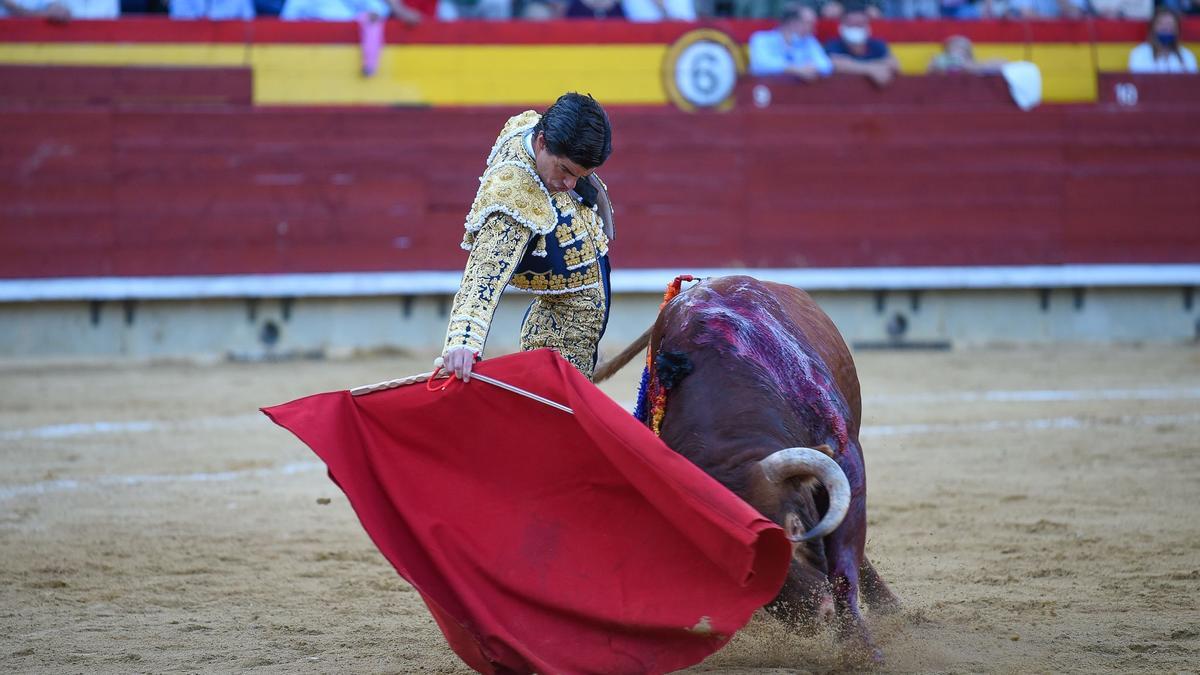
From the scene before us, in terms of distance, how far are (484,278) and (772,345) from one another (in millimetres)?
561

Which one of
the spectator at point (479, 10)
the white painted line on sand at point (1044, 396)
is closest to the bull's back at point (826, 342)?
the white painted line on sand at point (1044, 396)

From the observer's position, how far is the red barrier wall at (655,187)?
24.2 feet

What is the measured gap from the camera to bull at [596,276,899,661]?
2.31 meters

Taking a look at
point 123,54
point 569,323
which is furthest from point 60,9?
point 569,323

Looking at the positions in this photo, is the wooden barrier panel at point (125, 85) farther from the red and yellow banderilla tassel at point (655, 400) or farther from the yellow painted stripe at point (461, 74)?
the red and yellow banderilla tassel at point (655, 400)

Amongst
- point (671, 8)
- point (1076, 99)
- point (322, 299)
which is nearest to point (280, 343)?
point (322, 299)

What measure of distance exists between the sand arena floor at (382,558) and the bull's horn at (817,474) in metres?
0.43

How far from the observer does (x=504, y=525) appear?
7.98 ft

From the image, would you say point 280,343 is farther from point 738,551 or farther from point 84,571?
point 738,551

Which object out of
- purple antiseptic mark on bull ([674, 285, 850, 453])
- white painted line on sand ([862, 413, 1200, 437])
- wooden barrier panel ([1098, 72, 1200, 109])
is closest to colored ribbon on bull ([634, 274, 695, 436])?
purple antiseptic mark on bull ([674, 285, 850, 453])

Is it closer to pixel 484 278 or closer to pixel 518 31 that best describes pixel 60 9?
pixel 518 31

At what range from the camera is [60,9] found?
732cm

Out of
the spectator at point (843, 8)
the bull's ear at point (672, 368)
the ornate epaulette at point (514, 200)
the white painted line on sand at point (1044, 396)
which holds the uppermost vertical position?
the spectator at point (843, 8)

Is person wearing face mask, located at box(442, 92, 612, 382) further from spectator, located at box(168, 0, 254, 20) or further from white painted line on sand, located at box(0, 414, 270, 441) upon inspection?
spectator, located at box(168, 0, 254, 20)
